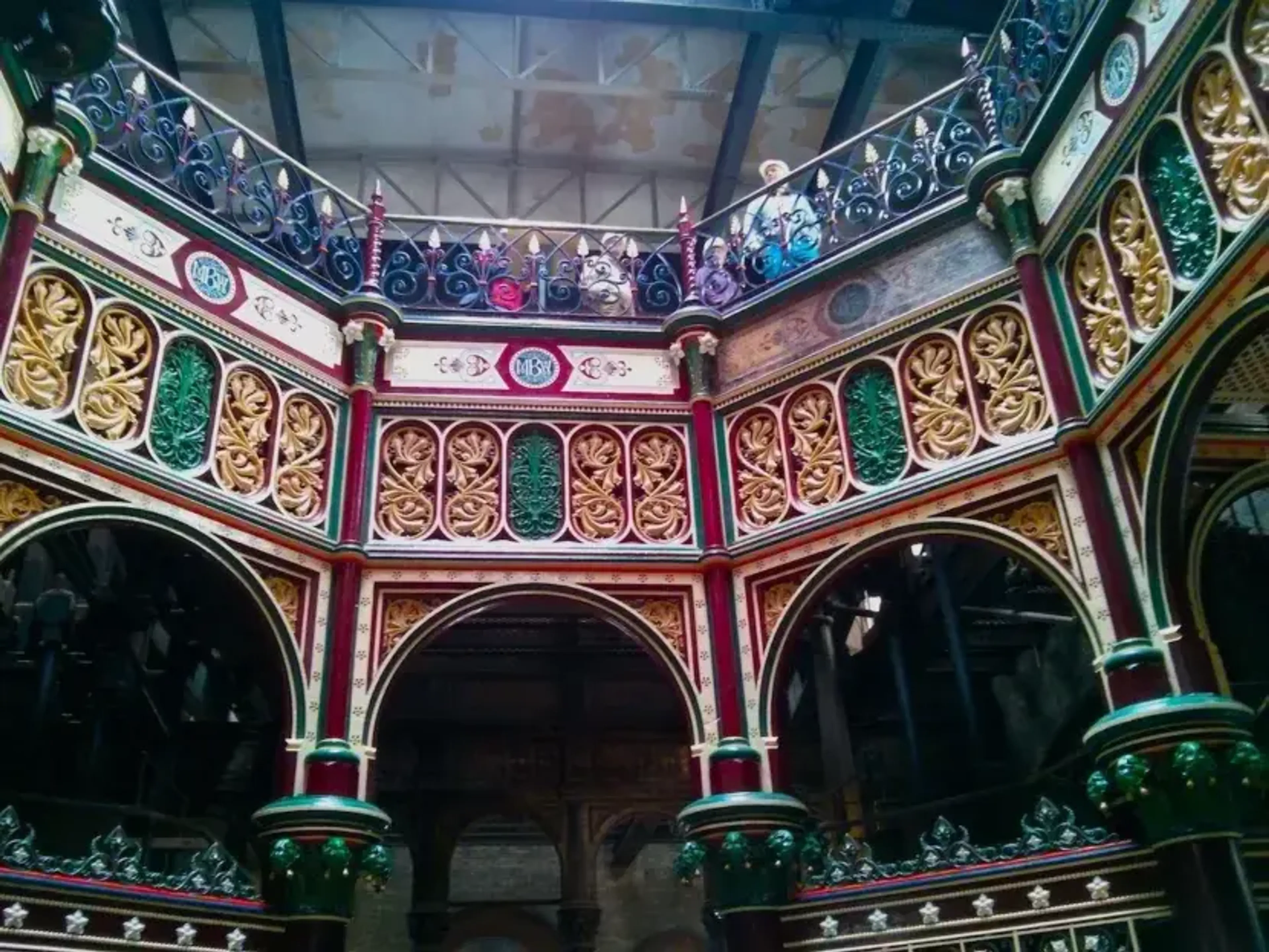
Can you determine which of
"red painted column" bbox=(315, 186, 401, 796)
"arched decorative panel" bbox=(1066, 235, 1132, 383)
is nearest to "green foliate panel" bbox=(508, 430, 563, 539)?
"red painted column" bbox=(315, 186, 401, 796)

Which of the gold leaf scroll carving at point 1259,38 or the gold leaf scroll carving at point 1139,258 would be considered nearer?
the gold leaf scroll carving at point 1259,38

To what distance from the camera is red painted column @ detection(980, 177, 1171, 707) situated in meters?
5.95

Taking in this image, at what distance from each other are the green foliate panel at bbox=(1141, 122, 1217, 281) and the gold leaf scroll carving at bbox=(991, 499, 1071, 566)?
1627 mm

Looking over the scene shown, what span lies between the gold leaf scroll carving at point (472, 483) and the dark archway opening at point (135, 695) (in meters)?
1.58

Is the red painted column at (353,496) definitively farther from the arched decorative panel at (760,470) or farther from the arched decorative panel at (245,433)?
the arched decorative panel at (760,470)

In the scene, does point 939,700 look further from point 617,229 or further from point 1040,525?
point 617,229

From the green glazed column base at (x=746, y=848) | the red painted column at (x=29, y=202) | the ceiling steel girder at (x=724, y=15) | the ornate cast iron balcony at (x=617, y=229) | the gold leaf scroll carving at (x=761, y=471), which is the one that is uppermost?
the ceiling steel girder at (x=724, y=15)

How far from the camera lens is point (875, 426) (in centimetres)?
781

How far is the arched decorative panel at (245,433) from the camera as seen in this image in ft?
24.3

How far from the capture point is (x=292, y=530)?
7.45 metres

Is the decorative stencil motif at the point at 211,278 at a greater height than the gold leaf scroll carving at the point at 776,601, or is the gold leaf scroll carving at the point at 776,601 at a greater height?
the decorative stencil motif at the point at 211,278

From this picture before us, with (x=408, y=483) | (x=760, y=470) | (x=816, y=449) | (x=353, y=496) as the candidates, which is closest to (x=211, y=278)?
(x=353, y=496)

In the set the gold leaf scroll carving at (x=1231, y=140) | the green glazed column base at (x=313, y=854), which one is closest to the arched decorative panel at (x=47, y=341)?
the green glazed column base at (x=313, y=854)

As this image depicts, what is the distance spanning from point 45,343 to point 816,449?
198 inches
